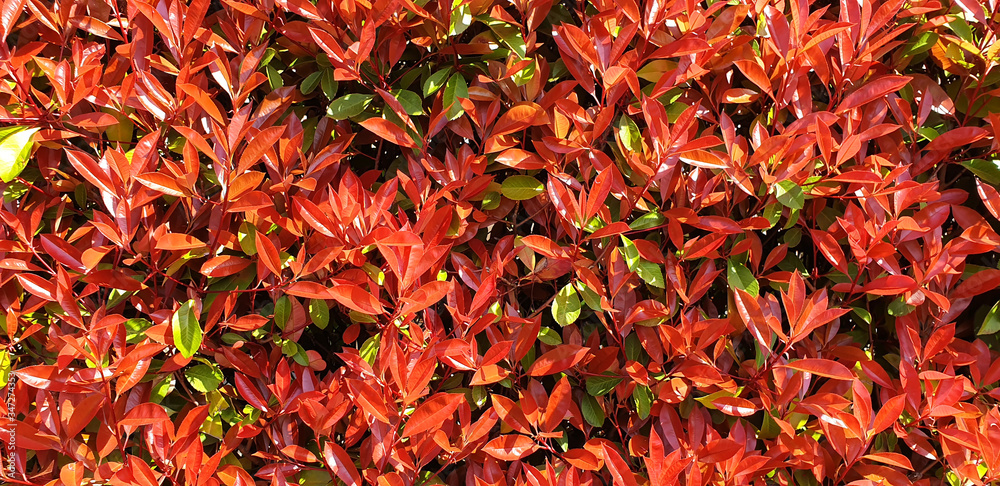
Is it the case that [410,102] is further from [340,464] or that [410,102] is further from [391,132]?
[340,464]

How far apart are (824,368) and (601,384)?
0.42 meters

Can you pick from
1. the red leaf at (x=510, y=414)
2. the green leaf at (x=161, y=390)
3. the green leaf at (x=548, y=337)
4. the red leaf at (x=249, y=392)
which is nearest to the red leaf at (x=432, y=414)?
the red leaf at (x=510, y=414)

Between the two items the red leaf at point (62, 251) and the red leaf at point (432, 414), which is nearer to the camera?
the red leaf at point (432, 414)

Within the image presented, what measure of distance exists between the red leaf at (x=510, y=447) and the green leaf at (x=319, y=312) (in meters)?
0.41

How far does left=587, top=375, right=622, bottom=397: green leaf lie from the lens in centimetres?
142

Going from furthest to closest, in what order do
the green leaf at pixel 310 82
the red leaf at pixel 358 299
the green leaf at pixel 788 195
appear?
the green leaf at pixel 310 82
the green leaf at pixel 788 195
the red leaf at pixel 358 299

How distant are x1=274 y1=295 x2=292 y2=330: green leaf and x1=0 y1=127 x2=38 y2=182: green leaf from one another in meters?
0.54

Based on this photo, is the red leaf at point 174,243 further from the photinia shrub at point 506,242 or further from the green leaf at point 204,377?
the green leaf at point 204,377

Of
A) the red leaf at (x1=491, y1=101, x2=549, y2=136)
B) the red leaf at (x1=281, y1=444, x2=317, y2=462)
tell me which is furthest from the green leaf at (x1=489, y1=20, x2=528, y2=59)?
the red leaf at (x1=281, y1=444, x2=317, y2=462)

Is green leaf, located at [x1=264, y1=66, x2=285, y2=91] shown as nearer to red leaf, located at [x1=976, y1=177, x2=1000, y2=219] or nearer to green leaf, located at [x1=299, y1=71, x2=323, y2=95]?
green leaf, located at [x1=299, y1=71, x2=323, y2=95]

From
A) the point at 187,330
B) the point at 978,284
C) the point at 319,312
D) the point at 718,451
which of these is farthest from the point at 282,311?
the point at 978,284

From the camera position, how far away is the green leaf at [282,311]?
1.40 m

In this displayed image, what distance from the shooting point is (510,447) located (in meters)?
1.33

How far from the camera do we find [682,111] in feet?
4.54
